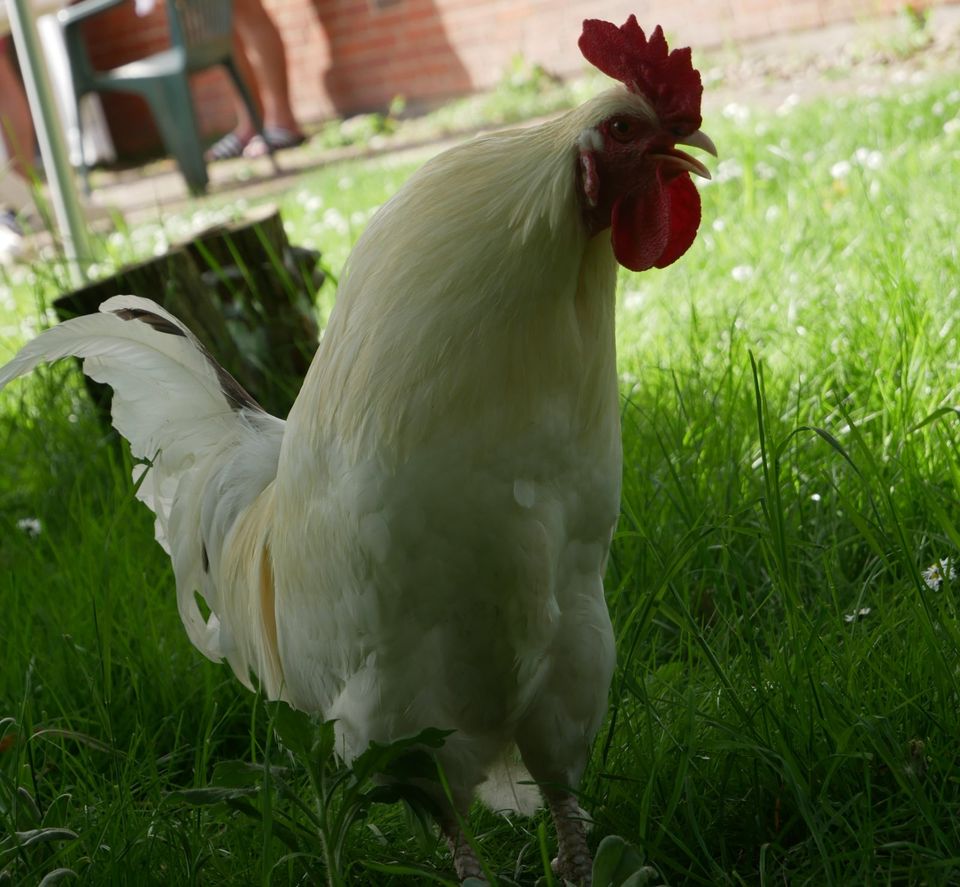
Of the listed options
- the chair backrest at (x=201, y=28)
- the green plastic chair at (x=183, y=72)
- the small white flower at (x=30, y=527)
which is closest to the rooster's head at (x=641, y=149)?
the small white flower at (x=30, y=527)

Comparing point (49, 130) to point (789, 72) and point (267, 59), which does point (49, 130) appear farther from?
point (267, 59)

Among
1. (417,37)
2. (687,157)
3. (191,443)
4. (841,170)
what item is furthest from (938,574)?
(417,37)

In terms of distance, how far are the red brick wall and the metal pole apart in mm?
6870

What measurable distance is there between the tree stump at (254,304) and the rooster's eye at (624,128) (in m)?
2.47

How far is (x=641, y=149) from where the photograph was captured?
1701 millimetres

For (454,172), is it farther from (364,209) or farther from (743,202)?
(364,209)

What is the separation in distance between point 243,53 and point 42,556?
35.3ft

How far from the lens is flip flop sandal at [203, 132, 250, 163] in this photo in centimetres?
1269

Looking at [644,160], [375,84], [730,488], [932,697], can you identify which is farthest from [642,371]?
[375,84]

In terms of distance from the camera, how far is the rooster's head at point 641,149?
5.53ft

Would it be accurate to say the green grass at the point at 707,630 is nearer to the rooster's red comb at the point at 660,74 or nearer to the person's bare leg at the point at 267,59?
the rooster's red comb at the point at 660,74

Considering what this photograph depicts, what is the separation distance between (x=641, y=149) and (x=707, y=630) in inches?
48.4

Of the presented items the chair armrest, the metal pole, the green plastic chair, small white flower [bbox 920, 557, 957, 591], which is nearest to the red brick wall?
the green plastic chair

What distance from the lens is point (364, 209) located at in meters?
7.05
